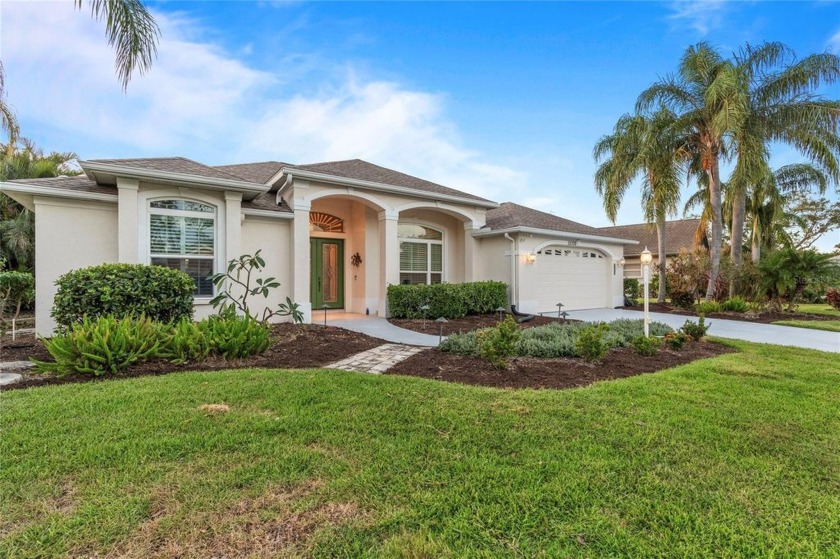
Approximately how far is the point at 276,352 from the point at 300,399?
2970 mm

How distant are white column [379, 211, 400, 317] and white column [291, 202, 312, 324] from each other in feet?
7.89

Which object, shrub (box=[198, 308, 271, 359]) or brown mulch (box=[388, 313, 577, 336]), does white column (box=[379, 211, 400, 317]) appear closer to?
brown mulch (box=[388, 313, 577, 336])

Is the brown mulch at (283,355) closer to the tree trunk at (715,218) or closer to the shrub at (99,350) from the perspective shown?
the shrub at (99,350)

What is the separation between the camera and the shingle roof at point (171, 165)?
26.7 feet

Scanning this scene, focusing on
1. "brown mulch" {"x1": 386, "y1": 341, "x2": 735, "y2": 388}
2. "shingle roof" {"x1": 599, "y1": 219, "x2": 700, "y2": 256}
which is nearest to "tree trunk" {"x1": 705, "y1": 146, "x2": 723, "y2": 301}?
"brown mulch" {"x1": 386, "y1": 341, "x2": 735, "y2": 388}

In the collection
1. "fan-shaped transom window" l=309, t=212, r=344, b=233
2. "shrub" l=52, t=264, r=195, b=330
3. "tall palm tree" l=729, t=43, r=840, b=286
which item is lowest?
"shrub" l=52, t=264, r=195, b=330

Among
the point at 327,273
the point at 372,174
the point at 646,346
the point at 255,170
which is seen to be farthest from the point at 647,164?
the point at 255,170

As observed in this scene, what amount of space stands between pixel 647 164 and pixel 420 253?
9365 mm

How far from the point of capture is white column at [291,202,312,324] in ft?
34.0

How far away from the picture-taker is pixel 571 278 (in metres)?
14.9

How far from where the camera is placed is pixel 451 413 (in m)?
3.66

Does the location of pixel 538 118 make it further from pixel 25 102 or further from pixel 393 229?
pixel 25 102

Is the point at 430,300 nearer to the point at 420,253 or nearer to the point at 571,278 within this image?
the point at 420,253

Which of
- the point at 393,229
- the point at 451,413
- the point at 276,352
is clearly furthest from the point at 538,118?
the point at 451,413
